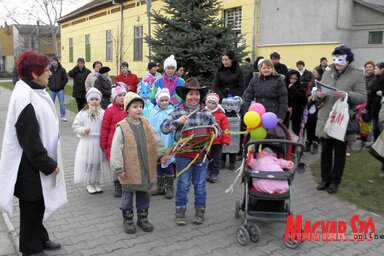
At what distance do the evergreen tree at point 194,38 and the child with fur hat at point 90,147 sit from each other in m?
3.39

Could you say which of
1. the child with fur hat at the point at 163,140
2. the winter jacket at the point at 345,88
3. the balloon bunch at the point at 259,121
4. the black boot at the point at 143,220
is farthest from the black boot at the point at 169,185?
the winter jacket at the point at 345,88

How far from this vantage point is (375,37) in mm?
11398

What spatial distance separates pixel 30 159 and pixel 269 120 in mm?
2471

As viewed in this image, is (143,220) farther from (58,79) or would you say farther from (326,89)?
(58,79)

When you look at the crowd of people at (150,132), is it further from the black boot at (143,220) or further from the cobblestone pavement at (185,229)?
the cobblestone pavement at (185,229)

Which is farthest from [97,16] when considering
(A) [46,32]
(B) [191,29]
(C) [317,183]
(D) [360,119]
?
(A) [46,32]

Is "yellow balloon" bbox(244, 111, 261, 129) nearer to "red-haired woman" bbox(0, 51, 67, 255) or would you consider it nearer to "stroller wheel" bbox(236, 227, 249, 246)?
"stroller wheel" bbox(236, 227, 249, 246)

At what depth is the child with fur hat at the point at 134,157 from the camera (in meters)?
4.12

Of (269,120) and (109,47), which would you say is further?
(109,47)

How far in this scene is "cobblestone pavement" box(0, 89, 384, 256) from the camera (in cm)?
391

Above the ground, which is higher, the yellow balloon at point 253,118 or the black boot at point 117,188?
the yellow balloon at point 253,118

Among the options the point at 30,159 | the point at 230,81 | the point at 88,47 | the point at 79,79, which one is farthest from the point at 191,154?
the point at 88,47

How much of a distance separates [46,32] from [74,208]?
65.2 meters

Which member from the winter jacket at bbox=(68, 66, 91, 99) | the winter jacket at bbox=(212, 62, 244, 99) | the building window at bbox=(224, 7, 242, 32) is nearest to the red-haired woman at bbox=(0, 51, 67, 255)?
the winter jacket at bbox=(212, 62, 244, 99)
